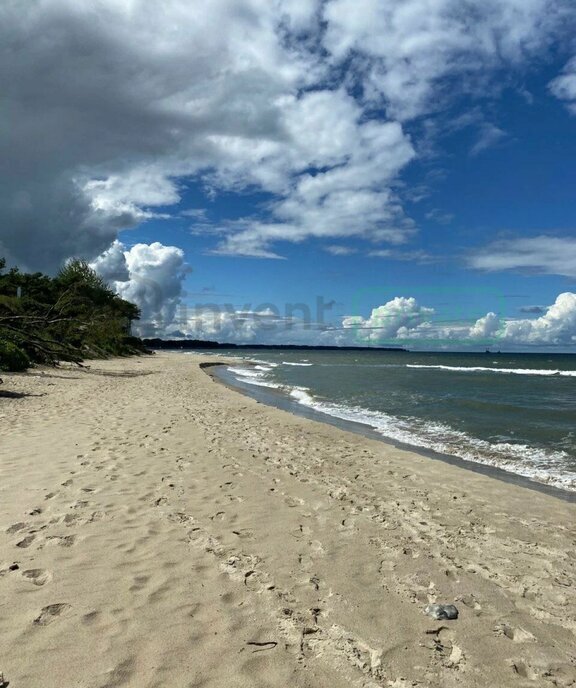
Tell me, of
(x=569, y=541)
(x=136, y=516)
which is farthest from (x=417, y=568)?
(x=136, y=516)

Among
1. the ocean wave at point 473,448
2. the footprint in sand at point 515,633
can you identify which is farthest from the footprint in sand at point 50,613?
the ocean wave at point 473,448

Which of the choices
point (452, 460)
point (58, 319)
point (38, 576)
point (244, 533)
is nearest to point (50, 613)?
point (38, 576)

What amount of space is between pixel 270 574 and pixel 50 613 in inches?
77.2

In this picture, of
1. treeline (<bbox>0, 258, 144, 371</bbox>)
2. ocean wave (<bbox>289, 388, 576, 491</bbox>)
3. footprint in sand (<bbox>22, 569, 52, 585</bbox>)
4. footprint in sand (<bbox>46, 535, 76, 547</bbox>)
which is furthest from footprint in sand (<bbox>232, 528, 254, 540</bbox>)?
treeline (<bbox>0, 258, 144, 371</bbox>)

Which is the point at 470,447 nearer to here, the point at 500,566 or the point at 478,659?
the point at 500,566

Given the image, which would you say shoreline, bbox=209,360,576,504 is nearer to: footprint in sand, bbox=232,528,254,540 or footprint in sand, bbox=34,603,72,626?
footprint in sand, bbox=232,528,254,540

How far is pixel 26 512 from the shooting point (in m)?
5.80

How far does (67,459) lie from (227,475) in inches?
119

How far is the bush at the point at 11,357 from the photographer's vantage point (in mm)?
24500

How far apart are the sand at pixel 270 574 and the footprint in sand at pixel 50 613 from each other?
0.02m

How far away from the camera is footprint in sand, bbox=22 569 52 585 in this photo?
13.5ft

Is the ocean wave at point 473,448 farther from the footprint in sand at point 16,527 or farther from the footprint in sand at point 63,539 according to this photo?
the footprint in sand at point 16,527

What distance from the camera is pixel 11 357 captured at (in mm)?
25094

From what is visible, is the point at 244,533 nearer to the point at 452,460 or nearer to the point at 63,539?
the point at 63,539
